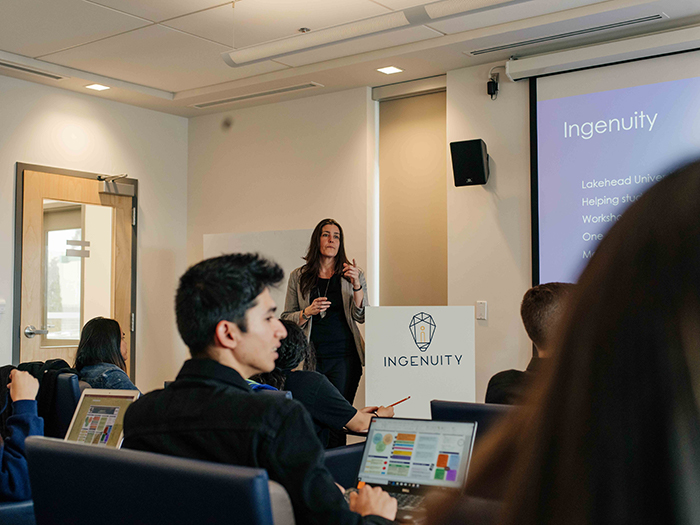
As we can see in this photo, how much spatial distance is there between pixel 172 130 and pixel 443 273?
296 cm

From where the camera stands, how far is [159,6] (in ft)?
13.4

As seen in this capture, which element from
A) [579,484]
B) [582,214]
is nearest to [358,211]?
[582,214]

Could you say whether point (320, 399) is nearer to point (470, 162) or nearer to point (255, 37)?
point (470, 162)

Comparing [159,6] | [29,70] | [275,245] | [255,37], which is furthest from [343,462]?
[29,70]

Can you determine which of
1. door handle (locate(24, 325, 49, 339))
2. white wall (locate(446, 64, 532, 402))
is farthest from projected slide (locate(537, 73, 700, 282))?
door handle (locate(24, 325, 49, 339))

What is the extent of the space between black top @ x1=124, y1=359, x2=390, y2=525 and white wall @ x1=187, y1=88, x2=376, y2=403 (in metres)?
3.86

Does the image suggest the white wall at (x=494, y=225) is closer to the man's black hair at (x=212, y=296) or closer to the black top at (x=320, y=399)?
the black top at (x=320, y=399)

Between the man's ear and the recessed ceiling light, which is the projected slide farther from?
the man's ear

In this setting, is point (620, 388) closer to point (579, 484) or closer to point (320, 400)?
point (579, 484)

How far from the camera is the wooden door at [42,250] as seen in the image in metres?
5.29

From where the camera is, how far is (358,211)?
213 inches

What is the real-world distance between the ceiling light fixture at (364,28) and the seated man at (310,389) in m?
1.70

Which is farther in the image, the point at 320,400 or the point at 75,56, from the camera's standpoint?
the point at 75,56

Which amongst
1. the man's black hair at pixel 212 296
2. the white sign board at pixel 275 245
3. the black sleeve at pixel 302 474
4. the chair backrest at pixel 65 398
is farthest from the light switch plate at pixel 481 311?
the black sleeve at pixel 302 474
